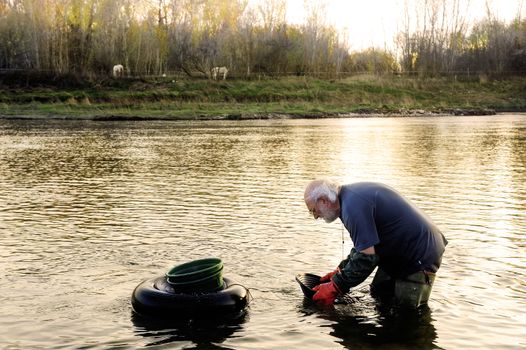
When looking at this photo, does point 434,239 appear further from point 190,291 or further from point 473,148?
point 473,148

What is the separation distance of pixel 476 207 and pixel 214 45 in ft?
198

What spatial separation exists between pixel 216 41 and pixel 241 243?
64.1 m

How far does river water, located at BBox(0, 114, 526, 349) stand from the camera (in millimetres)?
7723

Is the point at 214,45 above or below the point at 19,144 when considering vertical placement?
above

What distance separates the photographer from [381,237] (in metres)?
7.72

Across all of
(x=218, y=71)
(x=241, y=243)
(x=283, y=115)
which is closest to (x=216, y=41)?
(x=218, y=71)

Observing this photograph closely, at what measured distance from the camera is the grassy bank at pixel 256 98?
5916 centimetres

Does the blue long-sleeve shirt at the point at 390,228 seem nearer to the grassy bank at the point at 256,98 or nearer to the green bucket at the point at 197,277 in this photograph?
the green bucket at the point at 197,277

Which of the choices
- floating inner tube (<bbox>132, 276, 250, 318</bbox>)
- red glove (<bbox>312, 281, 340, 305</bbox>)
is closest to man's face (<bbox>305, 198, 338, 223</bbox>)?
red glove (<bbox>312, 281, 340, 305</bbox>)

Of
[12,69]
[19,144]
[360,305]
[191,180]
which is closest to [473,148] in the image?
[191,180]

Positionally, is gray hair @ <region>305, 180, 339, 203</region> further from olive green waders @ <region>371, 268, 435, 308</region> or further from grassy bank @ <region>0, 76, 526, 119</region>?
grassy bank @ <region>0, 76, 526, 119</region>

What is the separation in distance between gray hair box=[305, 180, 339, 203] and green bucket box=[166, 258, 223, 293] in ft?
5.34

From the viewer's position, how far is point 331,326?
25.9 ft

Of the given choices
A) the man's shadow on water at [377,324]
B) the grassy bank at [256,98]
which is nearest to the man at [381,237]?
the man's shadow on water at [377,324]
